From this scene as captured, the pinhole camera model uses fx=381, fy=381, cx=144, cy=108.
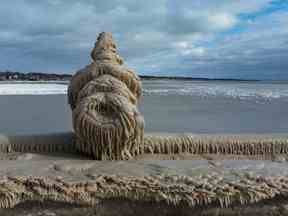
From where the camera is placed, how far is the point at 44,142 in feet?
12.2

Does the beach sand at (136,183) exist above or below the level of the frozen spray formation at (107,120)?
below

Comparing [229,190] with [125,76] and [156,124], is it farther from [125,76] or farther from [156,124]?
[156,124]

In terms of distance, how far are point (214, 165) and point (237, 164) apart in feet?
0.64

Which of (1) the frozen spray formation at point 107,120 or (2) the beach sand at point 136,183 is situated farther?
(1) the frozen spray formation at point 107,120

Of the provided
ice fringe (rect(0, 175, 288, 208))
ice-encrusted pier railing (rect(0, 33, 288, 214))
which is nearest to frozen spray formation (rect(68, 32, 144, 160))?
ice-encrusted pier railing (rect(0, 33, 288, 214))

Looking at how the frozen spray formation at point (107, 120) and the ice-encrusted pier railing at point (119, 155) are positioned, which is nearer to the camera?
the ice-encrusted pier railing at point (119, 155)

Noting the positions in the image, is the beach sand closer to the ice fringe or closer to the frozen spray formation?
the ice fringe

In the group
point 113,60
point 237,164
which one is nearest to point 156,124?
point 113,60

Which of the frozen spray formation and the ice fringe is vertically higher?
the frozen spray formation

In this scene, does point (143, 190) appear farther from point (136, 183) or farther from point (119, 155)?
point (119, 155)

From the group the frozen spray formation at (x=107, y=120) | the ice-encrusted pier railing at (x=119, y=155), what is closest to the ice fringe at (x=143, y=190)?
the ice-encrusted pier railing at (x=119, y=155)

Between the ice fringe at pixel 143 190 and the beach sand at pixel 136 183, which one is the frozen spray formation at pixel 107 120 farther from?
the ice fringe at pixel 143 190

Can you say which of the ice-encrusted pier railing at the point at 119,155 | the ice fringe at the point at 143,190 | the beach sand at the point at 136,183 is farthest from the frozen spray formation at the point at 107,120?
the ice fringe at the point at 143,190

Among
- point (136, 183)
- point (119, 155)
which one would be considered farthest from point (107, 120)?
point (136, 183)
